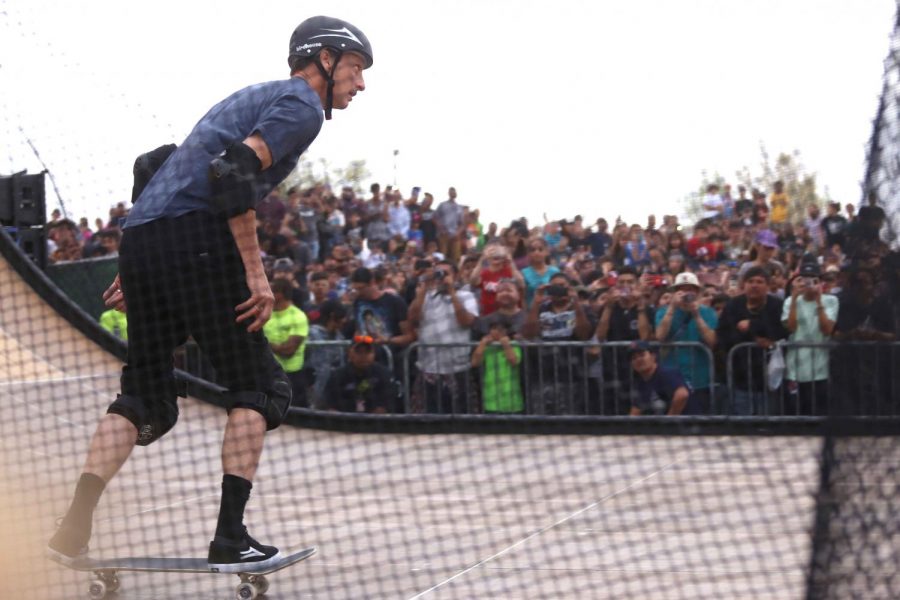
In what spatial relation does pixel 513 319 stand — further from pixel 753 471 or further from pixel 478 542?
pixel 478 542

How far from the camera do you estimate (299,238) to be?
13.1m

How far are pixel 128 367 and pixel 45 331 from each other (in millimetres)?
4848

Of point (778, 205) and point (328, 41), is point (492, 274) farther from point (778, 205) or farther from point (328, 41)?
point (328, 41)

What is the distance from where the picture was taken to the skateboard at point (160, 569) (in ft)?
13.4

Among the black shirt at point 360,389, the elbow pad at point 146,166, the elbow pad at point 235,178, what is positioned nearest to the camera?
the elbow pad at point 235,178

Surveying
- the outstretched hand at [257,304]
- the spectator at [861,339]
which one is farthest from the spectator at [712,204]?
the spectator at [861,339]

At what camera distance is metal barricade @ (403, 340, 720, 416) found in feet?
30.3

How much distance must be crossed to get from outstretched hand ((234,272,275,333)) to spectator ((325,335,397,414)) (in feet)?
17.7

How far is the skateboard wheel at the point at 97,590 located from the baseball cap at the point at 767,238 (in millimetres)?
6540

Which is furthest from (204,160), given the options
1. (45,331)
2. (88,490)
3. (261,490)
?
(45,331)

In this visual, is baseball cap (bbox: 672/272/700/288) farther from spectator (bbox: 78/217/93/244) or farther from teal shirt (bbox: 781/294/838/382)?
spectator (bbox: 78/217/93/244)

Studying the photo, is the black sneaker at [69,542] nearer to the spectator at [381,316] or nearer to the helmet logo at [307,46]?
the helmet logo at [307,46]

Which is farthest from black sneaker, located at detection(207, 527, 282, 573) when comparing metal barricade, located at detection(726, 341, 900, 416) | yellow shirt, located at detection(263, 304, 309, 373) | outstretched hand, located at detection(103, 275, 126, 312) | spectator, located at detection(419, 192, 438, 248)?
spectator, located at detection(419, 192, 438, 248)

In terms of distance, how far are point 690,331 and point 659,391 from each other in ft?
1.53
